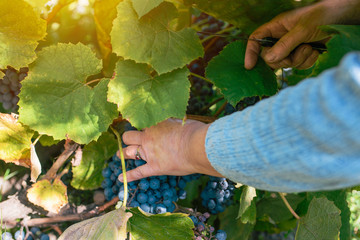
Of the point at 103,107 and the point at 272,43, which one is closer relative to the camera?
the point at 103,107

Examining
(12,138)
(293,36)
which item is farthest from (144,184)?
(293,36)

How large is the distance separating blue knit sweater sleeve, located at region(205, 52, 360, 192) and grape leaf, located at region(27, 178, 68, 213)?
2.43 feet

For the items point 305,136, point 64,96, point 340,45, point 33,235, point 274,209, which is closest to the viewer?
point 305,136

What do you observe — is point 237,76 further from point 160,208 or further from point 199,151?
point 160,208

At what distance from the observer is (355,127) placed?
485mm

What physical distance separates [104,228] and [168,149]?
31cm

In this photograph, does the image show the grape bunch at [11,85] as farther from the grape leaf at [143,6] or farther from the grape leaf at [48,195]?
the grape leaf at [143,6]

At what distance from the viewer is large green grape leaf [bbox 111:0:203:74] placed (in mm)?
940

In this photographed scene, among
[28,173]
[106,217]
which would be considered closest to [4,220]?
[28,173]

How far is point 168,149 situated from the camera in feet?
3.36

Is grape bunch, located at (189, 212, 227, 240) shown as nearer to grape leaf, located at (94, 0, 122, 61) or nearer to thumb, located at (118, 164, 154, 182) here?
thumb, located at (118, 164, 154, 182)

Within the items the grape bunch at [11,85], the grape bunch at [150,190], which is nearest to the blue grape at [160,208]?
the grape bunch at [150,190]

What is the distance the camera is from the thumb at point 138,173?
1056 millimetres

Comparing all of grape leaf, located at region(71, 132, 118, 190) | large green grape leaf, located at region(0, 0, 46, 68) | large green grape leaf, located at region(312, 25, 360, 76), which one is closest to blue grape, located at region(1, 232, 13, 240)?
grape leaf, located at region(71, 132, 118, 190)
